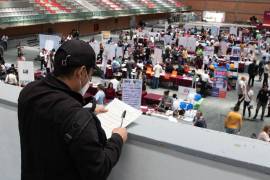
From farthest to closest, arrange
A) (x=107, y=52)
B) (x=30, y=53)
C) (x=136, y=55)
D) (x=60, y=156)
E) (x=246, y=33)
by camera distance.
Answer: (x=246, y=33), (x=30, y=53), (x=136, y=55), (x=107, y=52), (x=60, y=156)

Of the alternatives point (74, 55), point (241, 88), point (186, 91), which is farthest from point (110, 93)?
point (74, 55)

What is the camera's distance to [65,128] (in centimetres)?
150

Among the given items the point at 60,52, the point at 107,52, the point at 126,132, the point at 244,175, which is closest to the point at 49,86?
the point at 60,52

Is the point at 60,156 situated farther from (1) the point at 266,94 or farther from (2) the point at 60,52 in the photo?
(1) the point at 266,94

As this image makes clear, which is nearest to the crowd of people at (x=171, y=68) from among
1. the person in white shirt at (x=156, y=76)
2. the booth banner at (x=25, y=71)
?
the person in white shirt at (x=156, y=76)

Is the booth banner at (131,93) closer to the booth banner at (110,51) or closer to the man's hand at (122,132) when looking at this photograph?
the man's hand at (122,132)

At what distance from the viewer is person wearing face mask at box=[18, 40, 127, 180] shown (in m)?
1.48

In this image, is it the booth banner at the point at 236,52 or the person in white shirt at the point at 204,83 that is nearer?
the person in white shirt at the point at 204,83

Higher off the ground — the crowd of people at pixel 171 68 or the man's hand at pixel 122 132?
the man's hand at pixel 122 132

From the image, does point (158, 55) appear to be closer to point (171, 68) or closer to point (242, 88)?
point (171, 68)

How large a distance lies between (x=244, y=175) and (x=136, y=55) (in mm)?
20494

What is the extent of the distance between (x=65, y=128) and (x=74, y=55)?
1.08 ft

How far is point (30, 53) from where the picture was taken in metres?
23.6

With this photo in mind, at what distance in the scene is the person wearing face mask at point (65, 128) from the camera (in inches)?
58.4
